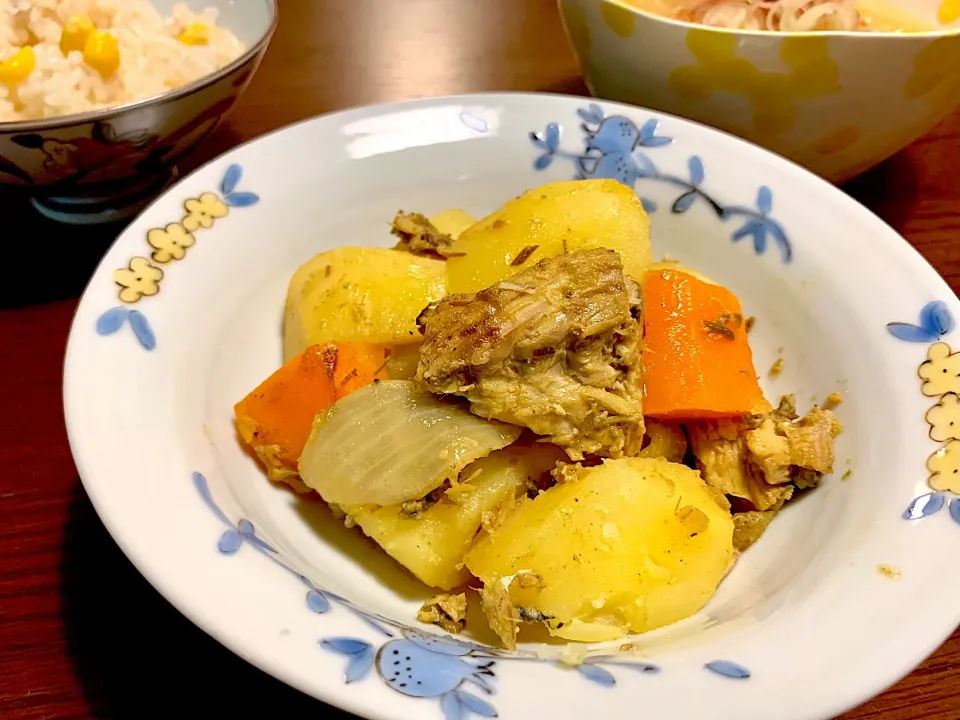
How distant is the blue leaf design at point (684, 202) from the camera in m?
1.52

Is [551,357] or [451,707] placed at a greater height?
[551,357]

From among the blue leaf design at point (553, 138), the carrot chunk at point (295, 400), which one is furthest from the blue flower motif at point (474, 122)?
the carrot chunk at point (295, 400)

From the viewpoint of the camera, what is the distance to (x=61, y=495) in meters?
1.24

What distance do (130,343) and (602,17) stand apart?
48.7 inches

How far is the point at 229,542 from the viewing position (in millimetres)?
929

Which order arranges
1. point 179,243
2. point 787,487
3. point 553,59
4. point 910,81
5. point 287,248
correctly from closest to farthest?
point 787,487 → point 179,243 → point 287,248 → point 910,81 → point 553,59

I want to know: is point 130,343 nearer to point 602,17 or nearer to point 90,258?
point 90,258

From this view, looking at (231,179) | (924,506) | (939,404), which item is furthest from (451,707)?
(231,179)

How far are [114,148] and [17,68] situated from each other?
36 centimetres

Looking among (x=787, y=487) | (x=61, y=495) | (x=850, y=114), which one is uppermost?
(x=850, y=114)

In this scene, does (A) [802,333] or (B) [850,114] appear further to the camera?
(B) [850,114]

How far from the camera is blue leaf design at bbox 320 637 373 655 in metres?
0.82

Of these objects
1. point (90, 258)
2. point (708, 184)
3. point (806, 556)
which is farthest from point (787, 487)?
point (90, 258)

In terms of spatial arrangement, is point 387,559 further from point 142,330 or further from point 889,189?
point 889,189
